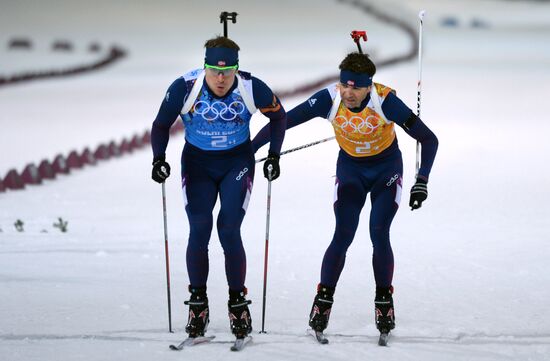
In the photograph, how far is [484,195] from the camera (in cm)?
1337

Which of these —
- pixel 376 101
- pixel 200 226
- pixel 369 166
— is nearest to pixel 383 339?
pixel 369 166

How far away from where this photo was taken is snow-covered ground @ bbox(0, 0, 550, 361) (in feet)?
21.1

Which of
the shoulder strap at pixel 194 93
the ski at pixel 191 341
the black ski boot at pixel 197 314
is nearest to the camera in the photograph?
the ski at pixel 191 341

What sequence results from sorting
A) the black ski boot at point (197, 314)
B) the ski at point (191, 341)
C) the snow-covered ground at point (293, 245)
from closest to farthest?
the ski at point (191, 341) → the black ski boot at point (197, 314) → the snow-covered ground at point (293, 245)

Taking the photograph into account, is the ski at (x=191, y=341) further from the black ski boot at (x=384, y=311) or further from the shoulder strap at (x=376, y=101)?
the shoulder strap at (x=376, y=101)

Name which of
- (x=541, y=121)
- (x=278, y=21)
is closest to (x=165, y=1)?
(x=278, y=21)

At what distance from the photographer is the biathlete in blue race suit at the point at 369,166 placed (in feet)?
20.9

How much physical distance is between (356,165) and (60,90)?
25.5 m

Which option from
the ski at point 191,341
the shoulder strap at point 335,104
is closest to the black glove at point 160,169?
the ski at point 191,341

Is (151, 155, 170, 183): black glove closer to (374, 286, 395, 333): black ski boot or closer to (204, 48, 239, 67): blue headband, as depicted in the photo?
(204, 48, 239, 67): blue headband

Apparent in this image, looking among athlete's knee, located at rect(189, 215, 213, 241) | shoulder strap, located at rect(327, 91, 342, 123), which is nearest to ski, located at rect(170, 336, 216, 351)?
athlete's knee, located at rect(189, 215, 213, 241)

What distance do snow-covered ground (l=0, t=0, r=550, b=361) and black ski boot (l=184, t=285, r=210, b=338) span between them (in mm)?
142

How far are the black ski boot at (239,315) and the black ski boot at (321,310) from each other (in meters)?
0.42

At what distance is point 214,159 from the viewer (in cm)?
636
